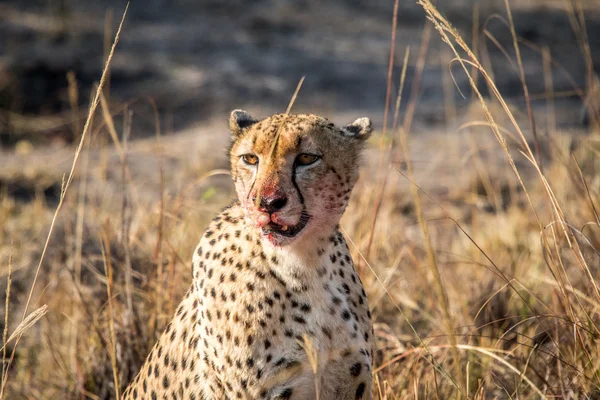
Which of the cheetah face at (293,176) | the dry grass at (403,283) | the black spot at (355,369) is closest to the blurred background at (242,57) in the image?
the dry grass at (403,283)

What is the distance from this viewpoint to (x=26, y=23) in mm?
9188

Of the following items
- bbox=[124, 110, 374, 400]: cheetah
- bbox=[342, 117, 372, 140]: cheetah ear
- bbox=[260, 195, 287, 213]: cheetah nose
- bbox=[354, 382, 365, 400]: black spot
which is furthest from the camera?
bbox=[342, 117, 372, 140]: cheetah ear

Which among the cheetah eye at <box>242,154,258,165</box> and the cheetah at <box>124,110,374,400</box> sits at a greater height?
the cheetah eye at <box>242,154,258,165</box>

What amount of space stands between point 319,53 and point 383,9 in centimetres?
209

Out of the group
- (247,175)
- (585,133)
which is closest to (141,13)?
(585,133)

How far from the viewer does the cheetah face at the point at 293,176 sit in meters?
2.00

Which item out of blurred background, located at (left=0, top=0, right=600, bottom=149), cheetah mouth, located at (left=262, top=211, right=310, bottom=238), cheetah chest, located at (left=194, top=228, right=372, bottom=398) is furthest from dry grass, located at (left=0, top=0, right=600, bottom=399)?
blurred background, located at (left=0, top=0, right=600, bottom=149)

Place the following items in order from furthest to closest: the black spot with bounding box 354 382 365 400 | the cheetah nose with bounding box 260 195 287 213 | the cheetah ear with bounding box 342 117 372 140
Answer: the cheetah ear with bounding box 342 117 372 140, the black spot with bounding box 354 382 365 400, the cheetah nose with bounding box 260 195 287 213

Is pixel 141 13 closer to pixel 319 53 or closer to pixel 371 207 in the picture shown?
pixel 319 53

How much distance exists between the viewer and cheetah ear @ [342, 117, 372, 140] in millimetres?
2299

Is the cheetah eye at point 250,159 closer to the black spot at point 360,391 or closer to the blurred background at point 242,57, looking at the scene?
the black spot at point 360,391

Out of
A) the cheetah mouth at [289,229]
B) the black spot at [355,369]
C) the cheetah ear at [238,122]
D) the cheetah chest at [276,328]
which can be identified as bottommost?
the black spot at [355,369]

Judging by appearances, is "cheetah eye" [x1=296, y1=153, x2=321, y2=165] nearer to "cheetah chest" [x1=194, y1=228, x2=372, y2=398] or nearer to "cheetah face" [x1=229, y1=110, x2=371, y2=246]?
"cheetah face" [x1=229, y1=110, x2=371, y2=246]

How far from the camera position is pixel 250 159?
2.16m
